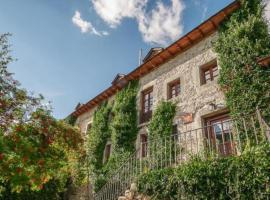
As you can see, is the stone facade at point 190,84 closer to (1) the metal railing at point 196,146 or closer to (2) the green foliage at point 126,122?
(2) the green foliage at point 126,122

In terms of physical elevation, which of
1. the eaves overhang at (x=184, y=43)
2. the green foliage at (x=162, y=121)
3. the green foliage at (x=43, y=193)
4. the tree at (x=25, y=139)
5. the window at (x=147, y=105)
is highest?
the eaves overhang at (x=184, y=43)

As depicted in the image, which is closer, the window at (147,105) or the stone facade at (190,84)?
the stone facade at (190,84)

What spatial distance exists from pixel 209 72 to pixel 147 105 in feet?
12.3

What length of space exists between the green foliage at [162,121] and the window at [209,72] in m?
1.69

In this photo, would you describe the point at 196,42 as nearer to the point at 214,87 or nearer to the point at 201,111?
the point at 214,87

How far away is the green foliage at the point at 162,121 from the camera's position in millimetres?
10094

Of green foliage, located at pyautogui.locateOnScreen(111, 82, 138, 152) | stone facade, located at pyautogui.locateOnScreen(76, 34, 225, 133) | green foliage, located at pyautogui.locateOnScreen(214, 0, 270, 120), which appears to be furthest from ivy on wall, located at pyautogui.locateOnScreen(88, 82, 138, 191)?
green foliage, located at pyautogui.locateOnScreen(214, 0, 270, 120)

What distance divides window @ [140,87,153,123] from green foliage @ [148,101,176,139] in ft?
3.27

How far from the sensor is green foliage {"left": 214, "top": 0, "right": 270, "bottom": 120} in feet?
24.9

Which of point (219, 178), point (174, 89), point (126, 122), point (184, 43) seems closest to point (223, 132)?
point (219, 178)

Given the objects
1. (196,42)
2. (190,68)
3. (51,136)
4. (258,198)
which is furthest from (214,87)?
(51,136)

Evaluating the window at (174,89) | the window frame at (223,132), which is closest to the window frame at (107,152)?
the window at (174,89)

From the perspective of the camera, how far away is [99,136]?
14352 millimetres

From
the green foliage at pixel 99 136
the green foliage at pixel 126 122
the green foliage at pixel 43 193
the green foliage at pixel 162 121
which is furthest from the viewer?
the green foliage at pixel 99 136
